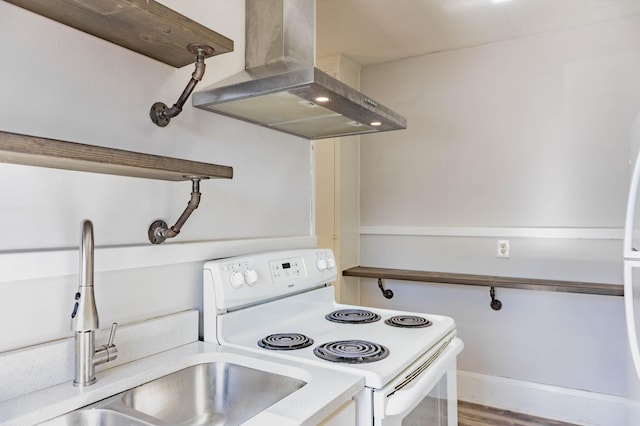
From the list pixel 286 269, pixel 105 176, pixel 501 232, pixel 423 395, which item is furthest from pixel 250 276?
pixel 501 232

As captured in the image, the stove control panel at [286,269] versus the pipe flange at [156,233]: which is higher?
the pipe flange at [156,233]

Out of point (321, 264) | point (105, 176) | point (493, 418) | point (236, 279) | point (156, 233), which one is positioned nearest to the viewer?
point (105, 176)

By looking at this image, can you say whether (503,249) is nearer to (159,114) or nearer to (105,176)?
(159,114)

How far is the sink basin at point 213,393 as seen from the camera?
1.03 metres

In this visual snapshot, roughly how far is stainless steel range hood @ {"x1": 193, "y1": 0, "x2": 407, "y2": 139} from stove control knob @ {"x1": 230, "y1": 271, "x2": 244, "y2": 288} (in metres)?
0.53

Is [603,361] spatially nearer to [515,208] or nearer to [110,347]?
[515,208]

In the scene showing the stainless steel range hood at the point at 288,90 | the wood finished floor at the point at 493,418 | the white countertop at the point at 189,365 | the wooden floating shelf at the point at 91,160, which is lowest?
the wood finished floor at the point at 493,418

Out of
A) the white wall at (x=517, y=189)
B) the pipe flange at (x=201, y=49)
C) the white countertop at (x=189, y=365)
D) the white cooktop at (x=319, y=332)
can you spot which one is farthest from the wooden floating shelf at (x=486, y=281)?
the pipe flange at (x=201, y=49)

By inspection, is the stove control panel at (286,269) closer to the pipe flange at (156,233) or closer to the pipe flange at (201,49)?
the pipe flange at (156,233)

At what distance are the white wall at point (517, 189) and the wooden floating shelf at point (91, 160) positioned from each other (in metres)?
1.94

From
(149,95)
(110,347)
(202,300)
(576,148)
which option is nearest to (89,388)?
(110,347)

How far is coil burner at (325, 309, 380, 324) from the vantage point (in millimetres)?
1535

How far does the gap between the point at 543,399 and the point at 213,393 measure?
210 cm

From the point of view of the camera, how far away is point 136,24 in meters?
0.97
